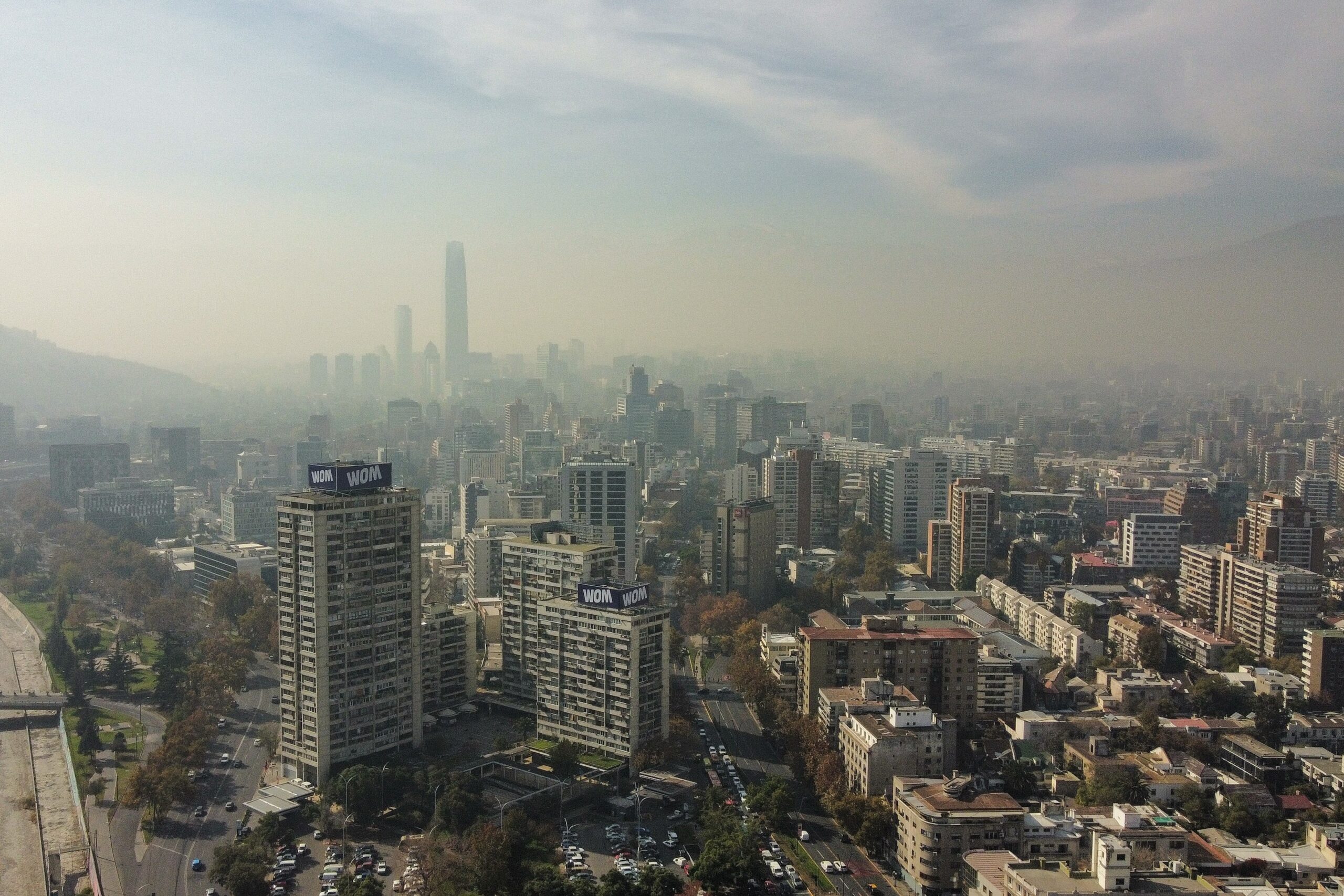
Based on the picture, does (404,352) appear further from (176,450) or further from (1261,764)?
(1261,764)

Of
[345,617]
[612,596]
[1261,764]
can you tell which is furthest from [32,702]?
[1261,764]

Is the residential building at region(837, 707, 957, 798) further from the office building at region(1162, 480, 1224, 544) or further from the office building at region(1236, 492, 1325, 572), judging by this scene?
the office building at region(1162, 480, 1224, 544)

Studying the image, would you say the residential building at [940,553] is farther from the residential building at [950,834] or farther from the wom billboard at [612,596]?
the residential building at [950,834]

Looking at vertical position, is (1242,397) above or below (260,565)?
above

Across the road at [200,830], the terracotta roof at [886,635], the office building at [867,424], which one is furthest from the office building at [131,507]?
the office building at [867,424]

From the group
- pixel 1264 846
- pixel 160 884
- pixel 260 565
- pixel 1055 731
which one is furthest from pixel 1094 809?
pixel 260 565

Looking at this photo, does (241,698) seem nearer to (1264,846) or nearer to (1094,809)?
(1094,809)

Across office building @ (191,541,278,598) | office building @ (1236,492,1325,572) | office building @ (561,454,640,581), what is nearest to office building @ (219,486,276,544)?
office building @ (191,541,278,598)
